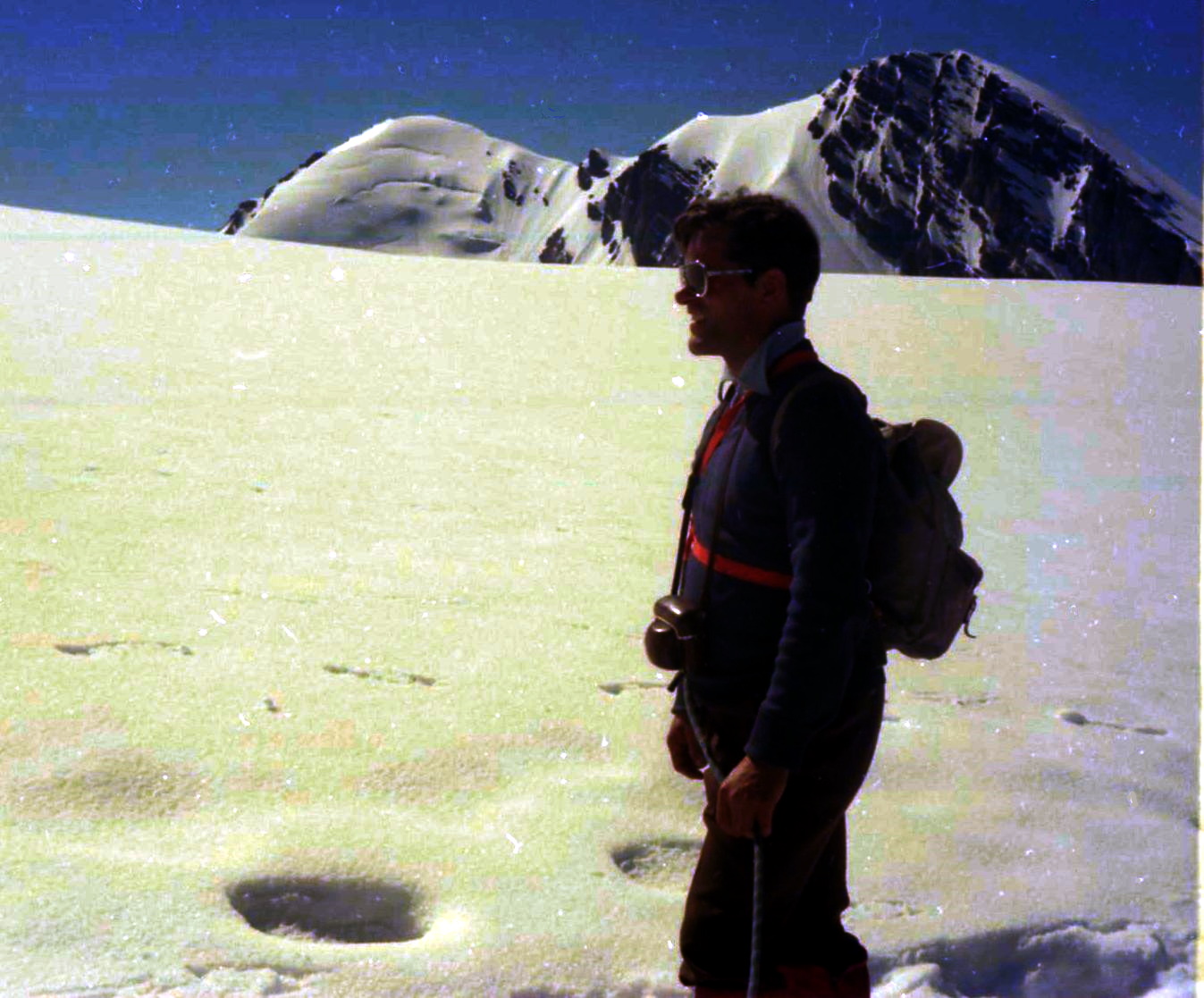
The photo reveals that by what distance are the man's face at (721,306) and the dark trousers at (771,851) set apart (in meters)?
0.53

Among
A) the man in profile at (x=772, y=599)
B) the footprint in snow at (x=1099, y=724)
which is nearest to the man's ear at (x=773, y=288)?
the man in profile at (x=772, y=599)

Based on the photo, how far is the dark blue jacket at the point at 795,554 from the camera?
1.69 metres

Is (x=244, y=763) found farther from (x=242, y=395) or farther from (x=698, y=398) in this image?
(x=698, y=398)

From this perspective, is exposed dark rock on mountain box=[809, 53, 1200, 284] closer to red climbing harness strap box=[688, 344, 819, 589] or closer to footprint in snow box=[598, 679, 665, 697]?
footprint in snow box=[598, 679, 665, 697]

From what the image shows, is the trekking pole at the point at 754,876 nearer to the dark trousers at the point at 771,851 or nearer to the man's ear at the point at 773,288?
the dark trousers at the point at 771,851

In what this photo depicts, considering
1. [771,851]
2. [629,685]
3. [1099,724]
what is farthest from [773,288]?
[1099,724]

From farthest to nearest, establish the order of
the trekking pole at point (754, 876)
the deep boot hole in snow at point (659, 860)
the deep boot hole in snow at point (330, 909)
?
the deep boot hole in snow at point (659, 860) → the deep boot hole in snow at point (330, 909) → the trekking pole at point (754, 876)

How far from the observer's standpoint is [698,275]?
1874mm

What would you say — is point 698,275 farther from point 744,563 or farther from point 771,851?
point 771,851

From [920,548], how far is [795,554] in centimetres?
21

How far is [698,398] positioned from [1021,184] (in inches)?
7759

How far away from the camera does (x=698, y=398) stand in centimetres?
881

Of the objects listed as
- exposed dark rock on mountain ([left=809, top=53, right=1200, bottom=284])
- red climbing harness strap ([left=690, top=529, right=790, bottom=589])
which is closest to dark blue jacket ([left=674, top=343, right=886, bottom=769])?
red climbing harness strap ([left=690, top=529, right=790, bottom=589])

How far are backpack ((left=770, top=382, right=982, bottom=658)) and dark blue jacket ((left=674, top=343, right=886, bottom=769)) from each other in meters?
0.06
